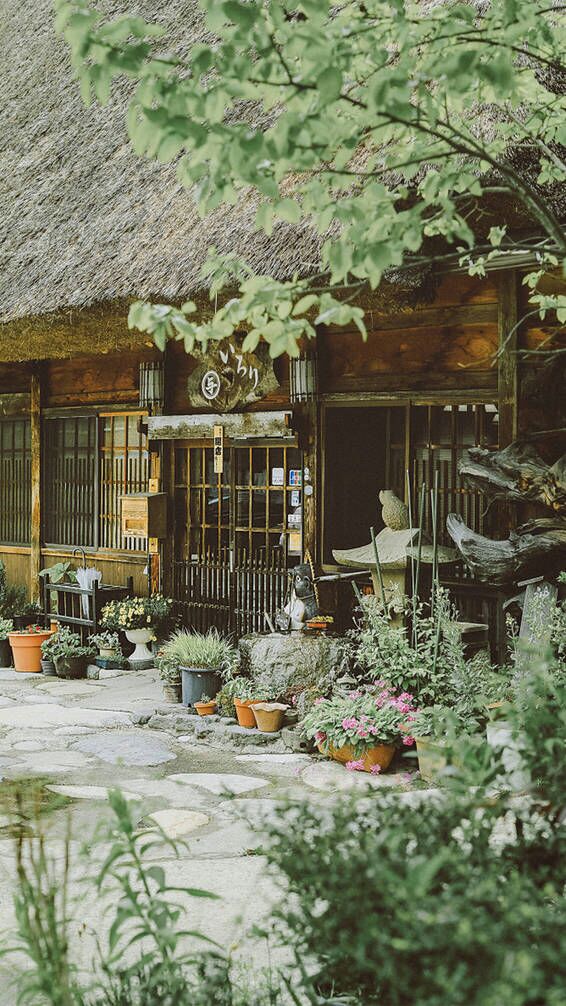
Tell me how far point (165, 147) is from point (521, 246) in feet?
3.89

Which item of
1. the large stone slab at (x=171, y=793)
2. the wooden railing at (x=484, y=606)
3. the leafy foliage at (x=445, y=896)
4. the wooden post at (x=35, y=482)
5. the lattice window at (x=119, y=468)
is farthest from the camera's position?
the wooden post at (x=35, y=482)

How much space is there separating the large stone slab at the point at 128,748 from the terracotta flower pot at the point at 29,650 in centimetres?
271

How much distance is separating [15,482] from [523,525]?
665cm

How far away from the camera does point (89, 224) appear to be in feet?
28.5

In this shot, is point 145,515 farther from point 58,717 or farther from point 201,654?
point 58,717

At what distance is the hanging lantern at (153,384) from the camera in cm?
916

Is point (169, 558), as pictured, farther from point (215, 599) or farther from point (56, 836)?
point (56, 836)

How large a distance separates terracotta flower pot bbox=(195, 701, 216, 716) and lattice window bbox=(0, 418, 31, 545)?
4.59 meters

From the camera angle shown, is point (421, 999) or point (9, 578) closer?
point (421, 999)

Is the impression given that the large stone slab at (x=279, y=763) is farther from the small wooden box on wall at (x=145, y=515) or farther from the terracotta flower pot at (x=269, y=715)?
the small wooden box on wall at (x=145, y=515)

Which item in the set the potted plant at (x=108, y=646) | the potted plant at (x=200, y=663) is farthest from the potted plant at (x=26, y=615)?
the potted plant at (x=200, y=663)

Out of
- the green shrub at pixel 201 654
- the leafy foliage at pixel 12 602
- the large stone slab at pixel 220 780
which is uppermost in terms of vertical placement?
the green shrub at pixel 201 654

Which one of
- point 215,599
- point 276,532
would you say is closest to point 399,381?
point 276,532

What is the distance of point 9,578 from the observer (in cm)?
1154
